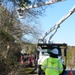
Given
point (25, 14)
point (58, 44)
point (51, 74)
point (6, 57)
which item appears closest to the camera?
point (51, 74)

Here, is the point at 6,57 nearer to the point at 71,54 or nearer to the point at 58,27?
the point at 58,27

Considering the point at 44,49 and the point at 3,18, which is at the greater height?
the point at 3,18

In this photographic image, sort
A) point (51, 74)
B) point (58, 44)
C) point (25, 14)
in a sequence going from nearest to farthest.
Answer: point (51, 74) → point (25, 14) → point (58, 44)

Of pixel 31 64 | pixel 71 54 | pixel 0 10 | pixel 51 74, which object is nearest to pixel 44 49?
pixel 0 10

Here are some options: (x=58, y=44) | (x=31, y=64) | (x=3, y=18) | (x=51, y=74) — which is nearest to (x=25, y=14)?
(x=3, y=18)

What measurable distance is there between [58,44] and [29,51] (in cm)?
2856

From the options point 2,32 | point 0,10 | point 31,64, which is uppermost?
point 0,10

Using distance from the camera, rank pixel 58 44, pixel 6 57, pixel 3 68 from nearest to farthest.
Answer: pixel 3 68 < pixel 6 57 < pixel 58 44

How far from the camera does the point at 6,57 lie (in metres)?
17.9

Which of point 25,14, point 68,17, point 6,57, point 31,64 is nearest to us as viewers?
point 6,57

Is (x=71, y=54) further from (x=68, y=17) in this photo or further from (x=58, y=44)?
(x=58, y=44)

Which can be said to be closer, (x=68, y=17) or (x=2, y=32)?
(x=2, y=32)

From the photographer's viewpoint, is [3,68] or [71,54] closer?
[3,68]

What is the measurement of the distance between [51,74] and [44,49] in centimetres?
1566
